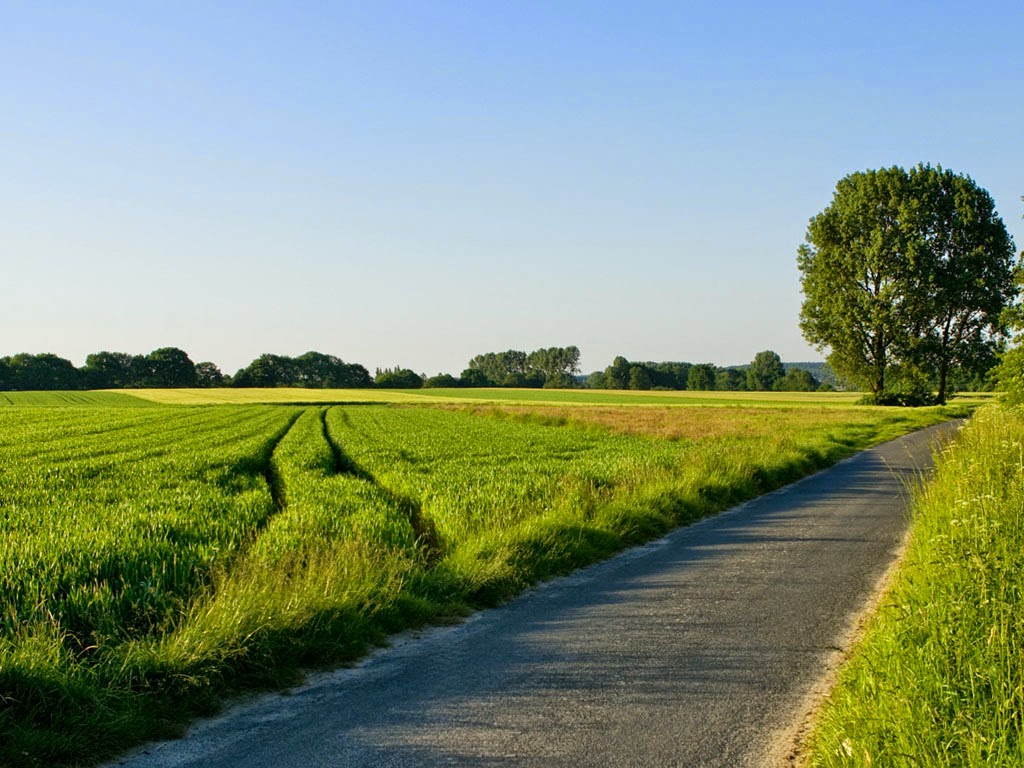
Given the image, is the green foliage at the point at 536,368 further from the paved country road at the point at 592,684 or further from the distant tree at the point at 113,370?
the paved country road at the point at 592,684

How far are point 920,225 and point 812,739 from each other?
198 feet

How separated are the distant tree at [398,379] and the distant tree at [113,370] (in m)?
43.6

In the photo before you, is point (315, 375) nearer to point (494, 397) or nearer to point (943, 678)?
point (494, 397)

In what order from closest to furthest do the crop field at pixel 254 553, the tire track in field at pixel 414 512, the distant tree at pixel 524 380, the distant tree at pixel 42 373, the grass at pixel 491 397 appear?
the crop field at pixel 254 553 < the tire track in field at pixel 414 512 < the grass at pixel 491 397 < the distant tree at pixel 42 373 < the distant tree at pixel 524 380

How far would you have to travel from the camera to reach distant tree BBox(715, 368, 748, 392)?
153125 mm

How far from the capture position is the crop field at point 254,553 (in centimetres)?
564

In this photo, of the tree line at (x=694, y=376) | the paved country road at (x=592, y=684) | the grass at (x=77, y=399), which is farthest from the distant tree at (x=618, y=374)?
the paved country road at (x=592, y=684)

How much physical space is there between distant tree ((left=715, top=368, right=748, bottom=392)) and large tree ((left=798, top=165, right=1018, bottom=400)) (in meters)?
93.0

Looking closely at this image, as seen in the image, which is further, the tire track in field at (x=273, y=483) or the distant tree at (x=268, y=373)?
the distant tree at (x=268, y=373)

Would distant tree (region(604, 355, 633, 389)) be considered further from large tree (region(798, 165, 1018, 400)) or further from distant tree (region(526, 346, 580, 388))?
large tree (region(798, 165, 1018, 400))

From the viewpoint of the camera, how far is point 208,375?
146375 millimetres

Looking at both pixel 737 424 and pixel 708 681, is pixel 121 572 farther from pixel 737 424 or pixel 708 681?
pixel 737 424

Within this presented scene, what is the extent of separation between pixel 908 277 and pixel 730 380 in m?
101

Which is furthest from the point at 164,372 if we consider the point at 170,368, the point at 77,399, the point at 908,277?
the point at 908,277
